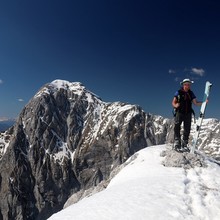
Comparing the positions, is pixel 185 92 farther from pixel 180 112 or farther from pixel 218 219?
pixel 218 219

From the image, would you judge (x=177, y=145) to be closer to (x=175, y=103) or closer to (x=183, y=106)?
(x=183, y=106)

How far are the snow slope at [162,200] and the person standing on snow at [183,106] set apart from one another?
14.5ft

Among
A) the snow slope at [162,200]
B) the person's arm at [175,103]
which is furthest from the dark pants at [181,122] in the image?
the snow slope at [162,200]

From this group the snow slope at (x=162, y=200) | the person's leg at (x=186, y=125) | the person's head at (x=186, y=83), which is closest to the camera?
the snow slope at (x=162, y=200)

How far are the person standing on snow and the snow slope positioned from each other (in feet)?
14.5

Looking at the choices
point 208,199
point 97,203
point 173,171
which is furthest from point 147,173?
point 97,203

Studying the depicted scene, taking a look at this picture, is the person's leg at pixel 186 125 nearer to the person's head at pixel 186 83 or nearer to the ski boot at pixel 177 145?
the ski boot at pixel 177 145

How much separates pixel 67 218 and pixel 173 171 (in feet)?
25.7

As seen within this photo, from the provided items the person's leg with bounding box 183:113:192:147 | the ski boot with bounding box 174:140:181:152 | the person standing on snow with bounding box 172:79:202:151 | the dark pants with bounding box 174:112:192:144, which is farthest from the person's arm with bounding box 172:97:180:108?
the ski boot with bounding box 174:140:181:152

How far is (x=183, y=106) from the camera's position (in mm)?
18203

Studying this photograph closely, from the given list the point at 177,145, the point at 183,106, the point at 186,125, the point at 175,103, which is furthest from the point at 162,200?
the point at 186,125

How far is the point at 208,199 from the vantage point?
1075cm

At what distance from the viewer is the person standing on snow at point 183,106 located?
58.6 ft

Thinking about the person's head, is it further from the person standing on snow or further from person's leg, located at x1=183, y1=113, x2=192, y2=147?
person's leg, located at x1=183, y1=113, x2=192, y2=147
